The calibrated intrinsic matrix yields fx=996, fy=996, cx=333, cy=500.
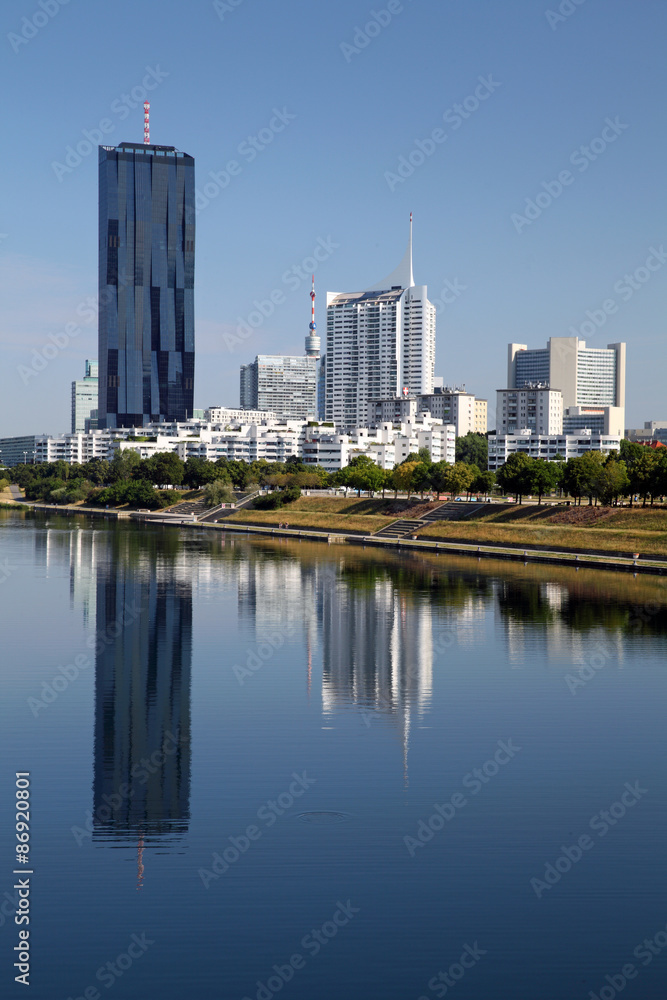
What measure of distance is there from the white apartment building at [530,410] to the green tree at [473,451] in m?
25.8

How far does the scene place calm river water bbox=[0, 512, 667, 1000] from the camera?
12.9m

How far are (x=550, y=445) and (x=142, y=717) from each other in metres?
137

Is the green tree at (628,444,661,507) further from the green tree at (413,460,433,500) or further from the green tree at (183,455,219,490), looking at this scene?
the green tree at (183,455,219,490)

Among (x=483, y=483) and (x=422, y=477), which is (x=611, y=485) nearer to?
(x=483, y=483)

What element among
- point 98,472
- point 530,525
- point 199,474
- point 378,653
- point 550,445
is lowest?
point 378,653

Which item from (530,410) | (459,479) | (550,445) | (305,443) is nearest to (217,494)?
(459,479)

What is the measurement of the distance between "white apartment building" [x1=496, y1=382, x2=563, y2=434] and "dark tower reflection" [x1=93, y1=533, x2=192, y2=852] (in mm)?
153445

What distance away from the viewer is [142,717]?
77.8 ft

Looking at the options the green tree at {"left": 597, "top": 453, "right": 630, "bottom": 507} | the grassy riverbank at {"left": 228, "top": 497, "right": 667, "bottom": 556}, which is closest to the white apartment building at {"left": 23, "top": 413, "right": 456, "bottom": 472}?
the grassy riverbank at {"left": 228, "top": 497, "right": 667, "bottom": 556}

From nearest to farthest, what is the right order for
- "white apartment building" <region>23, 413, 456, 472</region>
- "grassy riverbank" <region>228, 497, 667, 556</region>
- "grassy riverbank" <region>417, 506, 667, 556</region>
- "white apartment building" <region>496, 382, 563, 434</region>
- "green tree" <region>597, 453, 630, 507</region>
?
"grassy riverbank" <region>417, 506, 667, 556</region>, "grassy riverbank" <region>228, 497, 667, 556</region>, "green tree" <region>597, 453, 630, 507</region>, "white apartment building" <region>23, 413, 456, 472</region>, "white apartment building" <region>496, 382, 563, 434</region>

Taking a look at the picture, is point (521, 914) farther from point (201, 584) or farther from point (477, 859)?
point (201, 584)

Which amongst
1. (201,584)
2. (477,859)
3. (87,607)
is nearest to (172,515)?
(201,584)

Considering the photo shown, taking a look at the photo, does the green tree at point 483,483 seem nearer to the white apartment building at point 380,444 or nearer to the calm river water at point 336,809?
the white apartment building at point 380,444

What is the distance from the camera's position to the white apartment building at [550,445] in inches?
5965
